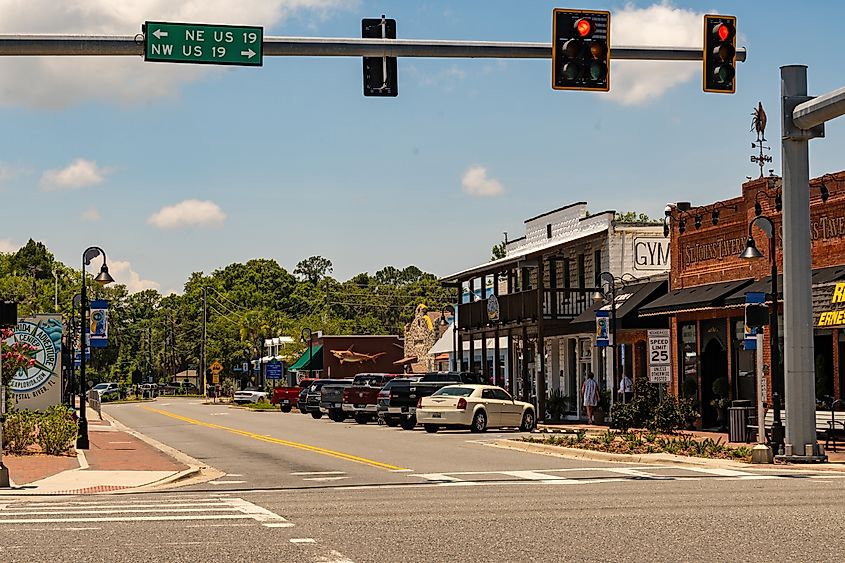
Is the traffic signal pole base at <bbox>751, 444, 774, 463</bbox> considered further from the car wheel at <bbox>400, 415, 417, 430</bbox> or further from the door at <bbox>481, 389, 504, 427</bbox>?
the car wheel at <bbox>400, 415, 417, 430</bbox>

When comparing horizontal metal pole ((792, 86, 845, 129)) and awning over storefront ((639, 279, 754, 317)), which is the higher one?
horizontal metal pole ((792, 86, 845, 129))

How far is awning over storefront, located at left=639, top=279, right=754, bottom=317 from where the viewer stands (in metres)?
32.2

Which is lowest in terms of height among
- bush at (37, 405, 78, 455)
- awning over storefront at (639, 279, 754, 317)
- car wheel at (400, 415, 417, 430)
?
car wheel at (400, 415, 417, 430)

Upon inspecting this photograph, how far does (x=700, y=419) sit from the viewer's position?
35.2 metres

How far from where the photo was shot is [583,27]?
16094 millimetres

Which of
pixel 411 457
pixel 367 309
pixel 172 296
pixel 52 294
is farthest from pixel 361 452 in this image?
pixel 172 296

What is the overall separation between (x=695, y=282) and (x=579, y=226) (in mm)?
11864

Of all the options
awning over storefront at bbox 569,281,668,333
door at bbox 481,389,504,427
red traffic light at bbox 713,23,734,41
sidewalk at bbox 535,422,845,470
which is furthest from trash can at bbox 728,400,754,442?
red traffic light at bbox 713,23,734,41

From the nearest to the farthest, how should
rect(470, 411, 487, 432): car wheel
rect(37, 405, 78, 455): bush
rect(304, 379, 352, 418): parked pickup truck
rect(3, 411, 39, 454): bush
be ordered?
rect(3, 411, 39, 454): bush, rect(37, 405, 78, 455): bush, rect(470, 411, 487, 432): car wheel, rect(304, 379, 352, 418): parked pickup truck

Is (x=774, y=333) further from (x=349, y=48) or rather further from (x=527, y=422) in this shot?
(x=527, y=422)

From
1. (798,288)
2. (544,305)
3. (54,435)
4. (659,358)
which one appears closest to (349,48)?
(798,288)

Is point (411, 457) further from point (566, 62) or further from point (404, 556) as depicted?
point (404, 556)

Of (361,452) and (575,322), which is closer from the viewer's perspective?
(361,452)

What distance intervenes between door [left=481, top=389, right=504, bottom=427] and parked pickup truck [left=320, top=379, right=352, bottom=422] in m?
12.0
